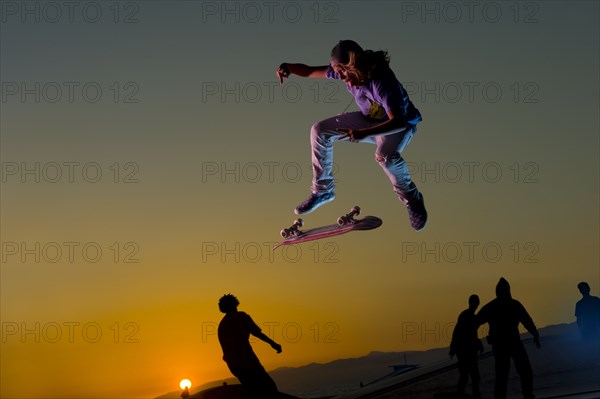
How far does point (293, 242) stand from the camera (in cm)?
1731

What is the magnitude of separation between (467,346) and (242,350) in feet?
13.6

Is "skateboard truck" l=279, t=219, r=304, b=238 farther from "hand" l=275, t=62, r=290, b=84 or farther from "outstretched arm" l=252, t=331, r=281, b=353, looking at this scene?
"hand" l=275, t=62, r=290, b=84

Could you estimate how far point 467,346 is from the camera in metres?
18.1

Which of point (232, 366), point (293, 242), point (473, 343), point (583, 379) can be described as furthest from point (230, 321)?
point (583, 379)

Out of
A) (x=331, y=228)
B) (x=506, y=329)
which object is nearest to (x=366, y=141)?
(x=331, y=228)

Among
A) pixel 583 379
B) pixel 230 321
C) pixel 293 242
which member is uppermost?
pixel 293 242

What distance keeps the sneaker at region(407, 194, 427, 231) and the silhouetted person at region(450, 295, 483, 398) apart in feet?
Result: 7.08

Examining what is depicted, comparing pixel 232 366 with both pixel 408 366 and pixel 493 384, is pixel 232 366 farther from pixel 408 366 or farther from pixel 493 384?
pixel 408 366

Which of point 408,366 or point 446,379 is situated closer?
point 446,379

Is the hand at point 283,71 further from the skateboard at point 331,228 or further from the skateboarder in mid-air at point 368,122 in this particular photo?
the skateboard at point 331,228

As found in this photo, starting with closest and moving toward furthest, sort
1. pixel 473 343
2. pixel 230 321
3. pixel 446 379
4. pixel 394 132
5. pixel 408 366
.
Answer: pixel 394 132
pixel 230 321
pixel 473 343
pixel 446 379
pixel 408 366

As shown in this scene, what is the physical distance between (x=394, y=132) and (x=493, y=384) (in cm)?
741

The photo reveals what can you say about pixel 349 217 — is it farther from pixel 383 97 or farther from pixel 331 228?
pixel 383 97

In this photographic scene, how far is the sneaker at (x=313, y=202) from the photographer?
1555 cm
